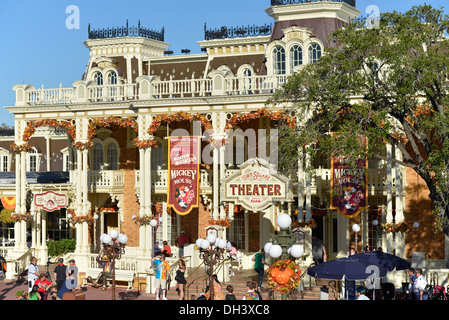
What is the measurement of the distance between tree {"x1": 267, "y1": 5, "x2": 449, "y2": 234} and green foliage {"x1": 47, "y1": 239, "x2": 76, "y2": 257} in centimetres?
1587

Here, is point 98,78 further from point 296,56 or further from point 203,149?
point 296,56

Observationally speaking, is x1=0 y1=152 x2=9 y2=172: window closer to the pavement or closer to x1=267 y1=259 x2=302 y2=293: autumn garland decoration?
the pavement

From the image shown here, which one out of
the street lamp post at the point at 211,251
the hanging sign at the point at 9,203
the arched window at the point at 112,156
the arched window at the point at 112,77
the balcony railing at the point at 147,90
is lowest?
the street lamp post at the point at 211,251

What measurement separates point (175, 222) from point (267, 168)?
783 centimetres

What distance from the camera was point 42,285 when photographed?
25.4 m

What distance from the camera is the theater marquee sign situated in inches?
1217

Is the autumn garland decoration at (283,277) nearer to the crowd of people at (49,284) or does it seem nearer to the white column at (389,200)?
the crowd of people at (49,284)

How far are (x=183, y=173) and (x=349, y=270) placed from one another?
12169 millimetres

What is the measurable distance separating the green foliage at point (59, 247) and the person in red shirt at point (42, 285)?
11484 millimetres

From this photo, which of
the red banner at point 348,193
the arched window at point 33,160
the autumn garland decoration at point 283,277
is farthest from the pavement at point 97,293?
the arched window at point 33,160

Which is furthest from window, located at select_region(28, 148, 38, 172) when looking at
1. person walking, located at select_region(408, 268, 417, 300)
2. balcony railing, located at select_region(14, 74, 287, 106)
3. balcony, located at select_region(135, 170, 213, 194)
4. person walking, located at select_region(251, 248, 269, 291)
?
person walking, located at select_region(408, 268, 417, 300)

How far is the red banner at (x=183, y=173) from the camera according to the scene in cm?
3297
